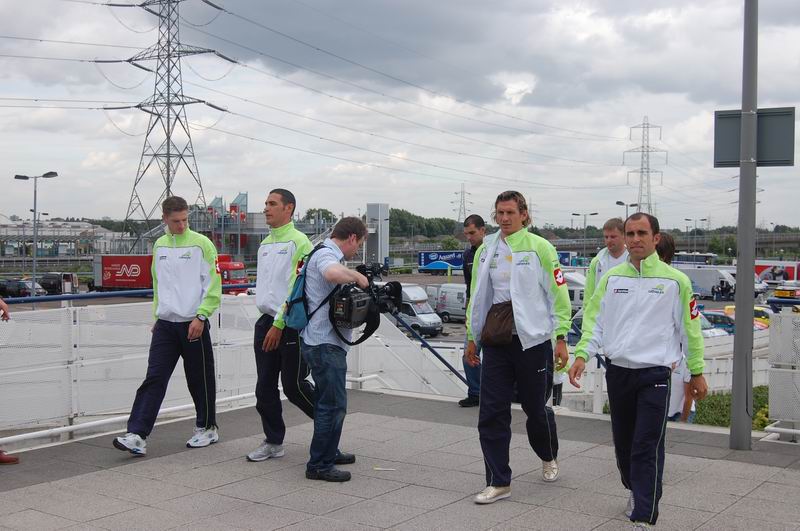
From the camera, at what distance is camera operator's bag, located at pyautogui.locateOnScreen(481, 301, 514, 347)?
5.77 m

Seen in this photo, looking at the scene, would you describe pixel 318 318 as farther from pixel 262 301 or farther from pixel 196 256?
pixel 196 256

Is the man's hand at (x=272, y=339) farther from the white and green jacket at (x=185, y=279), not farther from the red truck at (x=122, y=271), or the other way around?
the red truck at (x=122, y=271)

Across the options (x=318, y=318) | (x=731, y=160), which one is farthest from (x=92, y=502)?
(x=731, y=160)

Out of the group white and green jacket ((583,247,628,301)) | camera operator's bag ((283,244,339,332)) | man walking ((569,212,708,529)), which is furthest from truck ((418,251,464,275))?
man walking ((569,212,708,529))

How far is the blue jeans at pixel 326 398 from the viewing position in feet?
20.7

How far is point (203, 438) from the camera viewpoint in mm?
7516

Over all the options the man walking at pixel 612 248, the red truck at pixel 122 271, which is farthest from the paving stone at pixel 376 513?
the red truck at pixel 122 271

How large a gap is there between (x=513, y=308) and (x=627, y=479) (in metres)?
1.30

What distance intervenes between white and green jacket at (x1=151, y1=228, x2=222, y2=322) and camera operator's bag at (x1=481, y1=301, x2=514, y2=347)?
2.58 m

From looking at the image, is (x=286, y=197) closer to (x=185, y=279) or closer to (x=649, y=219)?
(x=185, y=279)

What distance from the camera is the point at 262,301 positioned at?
7047mm

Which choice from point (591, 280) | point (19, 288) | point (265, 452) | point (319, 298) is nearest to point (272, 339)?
point (319, 298)

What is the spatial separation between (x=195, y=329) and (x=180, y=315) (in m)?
0.20

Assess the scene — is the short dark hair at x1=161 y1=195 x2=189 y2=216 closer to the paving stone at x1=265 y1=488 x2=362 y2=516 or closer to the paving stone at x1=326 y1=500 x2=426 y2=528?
the paving stone at x1=265 y1=488 x2=362 y2=516
